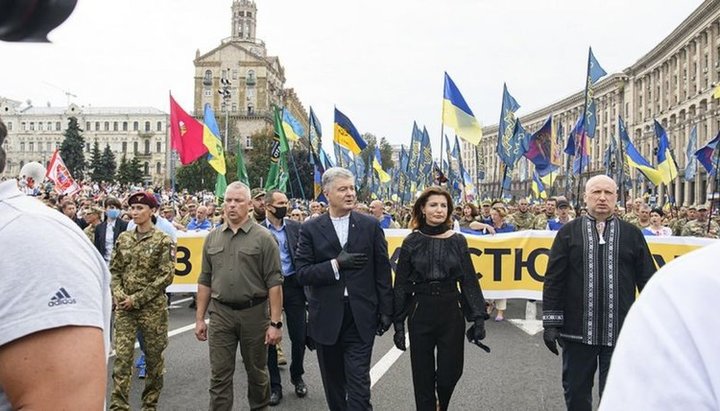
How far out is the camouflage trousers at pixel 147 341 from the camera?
586 cm

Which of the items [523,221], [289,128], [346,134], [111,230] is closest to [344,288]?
[111,230]

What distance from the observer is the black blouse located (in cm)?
542

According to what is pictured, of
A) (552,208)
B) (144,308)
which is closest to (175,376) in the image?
(144,308)

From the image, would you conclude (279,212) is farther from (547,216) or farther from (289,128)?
(289,128)

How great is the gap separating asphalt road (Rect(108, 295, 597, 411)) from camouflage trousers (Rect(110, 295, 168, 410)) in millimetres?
361

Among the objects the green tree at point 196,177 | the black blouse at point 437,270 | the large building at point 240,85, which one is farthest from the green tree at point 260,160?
the black blouse at point 437,270

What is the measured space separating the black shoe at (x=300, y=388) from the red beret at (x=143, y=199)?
2.44 meters

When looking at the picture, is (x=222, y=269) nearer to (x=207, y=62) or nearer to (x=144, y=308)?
(x=144, y=308)

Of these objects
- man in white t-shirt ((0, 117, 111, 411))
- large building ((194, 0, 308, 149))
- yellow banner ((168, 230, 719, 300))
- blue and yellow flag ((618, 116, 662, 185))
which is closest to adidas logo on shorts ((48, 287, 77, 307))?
man in white t-shirt ((0, 117, 111, 411))

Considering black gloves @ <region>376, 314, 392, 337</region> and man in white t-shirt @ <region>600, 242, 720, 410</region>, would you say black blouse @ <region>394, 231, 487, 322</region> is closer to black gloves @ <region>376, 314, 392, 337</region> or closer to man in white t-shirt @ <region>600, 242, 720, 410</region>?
black gloves @ <region>376, 314, 392, 337</region>

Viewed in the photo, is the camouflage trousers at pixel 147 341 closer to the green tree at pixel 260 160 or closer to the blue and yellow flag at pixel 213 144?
the blue and yellow flag at pixel 213 144

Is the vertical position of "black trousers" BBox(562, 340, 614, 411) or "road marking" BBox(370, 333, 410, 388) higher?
"black trousers" BBox(562, 340, 614, 411)

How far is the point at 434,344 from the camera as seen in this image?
5418 mm

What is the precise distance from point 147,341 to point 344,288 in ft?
6.77
